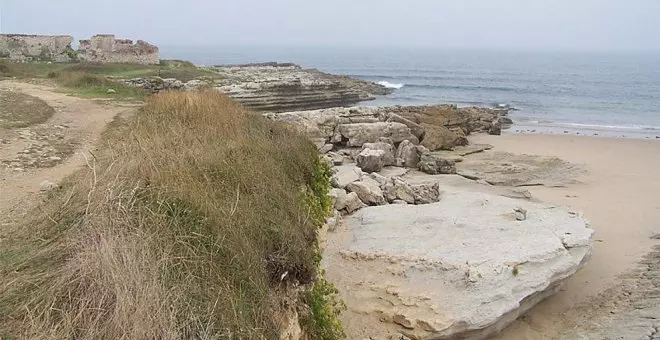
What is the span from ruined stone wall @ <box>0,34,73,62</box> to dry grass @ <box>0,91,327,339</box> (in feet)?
130

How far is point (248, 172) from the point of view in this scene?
657cm

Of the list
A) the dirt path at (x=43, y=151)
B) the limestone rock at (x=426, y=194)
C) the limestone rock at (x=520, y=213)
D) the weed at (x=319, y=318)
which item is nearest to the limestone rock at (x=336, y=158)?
the limestone rock at (x=426, y=194)

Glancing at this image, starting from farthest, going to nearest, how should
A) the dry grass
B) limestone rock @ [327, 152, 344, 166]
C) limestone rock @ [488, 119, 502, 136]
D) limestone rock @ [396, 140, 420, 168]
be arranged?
1. limestone rock @ [488, 119, 502, 136]
2. limestone rock @ [396, 140, 420, 168]
3. limestone rock @ [327, 152, 344, 166]
4. the dry grass

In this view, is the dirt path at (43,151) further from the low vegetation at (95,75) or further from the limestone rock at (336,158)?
the limestone rock at (336,158)

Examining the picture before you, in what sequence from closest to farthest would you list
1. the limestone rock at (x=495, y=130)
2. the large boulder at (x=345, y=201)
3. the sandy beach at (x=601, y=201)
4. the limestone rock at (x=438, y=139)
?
1. the sandy beach at (x=601, y=201)
2. the large boulder at (x=345, y=201)
3. the limestone rock at (x=438, y=139)
4. the limestone rock at (x=495, y=130)

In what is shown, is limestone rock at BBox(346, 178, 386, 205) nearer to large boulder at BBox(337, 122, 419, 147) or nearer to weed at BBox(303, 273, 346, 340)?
weed at BBox(303, 273, 346, 340)

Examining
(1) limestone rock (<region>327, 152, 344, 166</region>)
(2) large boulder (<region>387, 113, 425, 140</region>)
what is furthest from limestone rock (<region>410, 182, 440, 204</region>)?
(2) large boulder (<region>387, 113, 425, 140</region>)

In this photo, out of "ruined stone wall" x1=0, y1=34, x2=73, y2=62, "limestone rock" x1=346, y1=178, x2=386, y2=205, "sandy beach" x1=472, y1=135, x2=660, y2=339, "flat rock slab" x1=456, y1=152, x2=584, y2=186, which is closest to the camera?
"sandy beach" x1=472, y1=135, x2=660, y2=339

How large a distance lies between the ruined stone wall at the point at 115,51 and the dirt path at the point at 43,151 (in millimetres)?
30450

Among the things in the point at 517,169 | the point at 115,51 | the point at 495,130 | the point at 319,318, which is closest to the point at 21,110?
the point at 319,318

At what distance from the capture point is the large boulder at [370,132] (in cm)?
1819

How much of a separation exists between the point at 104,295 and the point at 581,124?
31713mm

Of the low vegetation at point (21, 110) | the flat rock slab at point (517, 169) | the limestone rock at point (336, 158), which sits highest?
the low vegetation at point (21, 110)

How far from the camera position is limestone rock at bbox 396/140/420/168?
16.2 m
